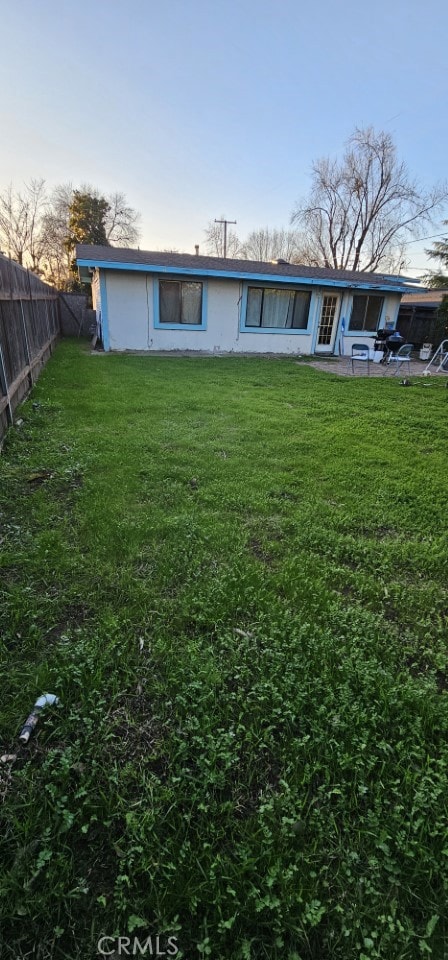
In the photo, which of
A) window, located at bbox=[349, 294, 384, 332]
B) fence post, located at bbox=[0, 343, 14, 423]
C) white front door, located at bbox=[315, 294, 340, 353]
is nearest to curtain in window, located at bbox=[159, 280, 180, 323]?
white front door, located at bbox=[315, 294, 340, 353]

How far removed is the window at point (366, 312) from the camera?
48.7 feet

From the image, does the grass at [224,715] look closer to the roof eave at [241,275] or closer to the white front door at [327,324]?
the roof eave at [241,275]

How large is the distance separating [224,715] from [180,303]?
12.8 m

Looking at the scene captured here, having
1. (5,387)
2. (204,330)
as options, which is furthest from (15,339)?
(204,330)

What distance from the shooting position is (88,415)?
562 centimetres

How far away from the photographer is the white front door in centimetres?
1449

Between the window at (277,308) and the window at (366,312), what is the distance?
6.57ft

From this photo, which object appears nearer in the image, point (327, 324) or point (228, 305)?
point (228, 305)

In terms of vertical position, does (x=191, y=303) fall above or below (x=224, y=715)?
above

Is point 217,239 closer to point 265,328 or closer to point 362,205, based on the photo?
point 362,205

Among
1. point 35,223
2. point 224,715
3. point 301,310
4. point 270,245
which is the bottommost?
point 224,715

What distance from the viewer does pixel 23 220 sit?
28688mm

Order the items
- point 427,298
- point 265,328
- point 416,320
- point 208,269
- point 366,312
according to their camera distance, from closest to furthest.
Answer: point 208,269
point 265,328
point 366,312
point 416,320
point 427,298

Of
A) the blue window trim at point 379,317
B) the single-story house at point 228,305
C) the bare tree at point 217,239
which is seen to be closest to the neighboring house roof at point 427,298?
the blue window trim at point 379,317
